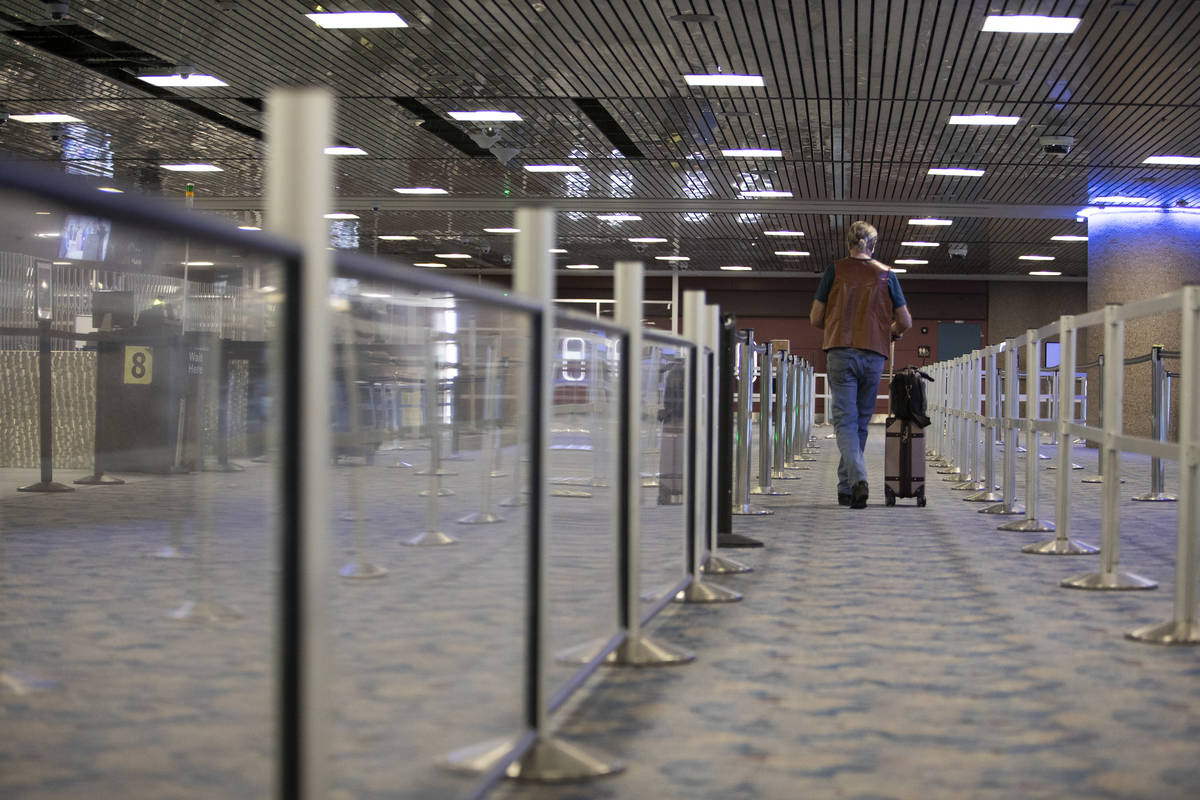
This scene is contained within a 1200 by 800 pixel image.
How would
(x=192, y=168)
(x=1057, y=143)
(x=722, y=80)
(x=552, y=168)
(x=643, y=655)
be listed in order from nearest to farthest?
(x=643, y=655) → (x=722, y=80) → (x=1057, y=143) → (x=552, y=168) → (x=192, y=168)

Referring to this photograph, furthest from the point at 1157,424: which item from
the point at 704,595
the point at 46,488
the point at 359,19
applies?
the point at 46,488

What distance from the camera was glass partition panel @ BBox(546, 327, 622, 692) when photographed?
241cm

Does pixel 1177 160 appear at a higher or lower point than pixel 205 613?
higher

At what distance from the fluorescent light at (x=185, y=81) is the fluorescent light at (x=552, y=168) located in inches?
175

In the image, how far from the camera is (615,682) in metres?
2.91

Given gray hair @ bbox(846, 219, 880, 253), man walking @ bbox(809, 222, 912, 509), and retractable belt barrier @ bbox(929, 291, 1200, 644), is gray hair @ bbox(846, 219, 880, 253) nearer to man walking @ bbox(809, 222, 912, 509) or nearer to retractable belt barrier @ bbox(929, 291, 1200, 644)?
man walking @ bbox(809, 222, 912, 509)

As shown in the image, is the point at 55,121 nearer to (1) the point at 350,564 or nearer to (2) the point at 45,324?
(2) the point at 45,324

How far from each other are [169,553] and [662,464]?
2193mm

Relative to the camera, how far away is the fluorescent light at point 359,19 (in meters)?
8.93

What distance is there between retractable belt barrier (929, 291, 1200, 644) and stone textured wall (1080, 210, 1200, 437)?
21.6ft

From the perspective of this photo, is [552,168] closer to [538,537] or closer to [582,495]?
[582,495]

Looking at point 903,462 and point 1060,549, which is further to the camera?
point 903,462

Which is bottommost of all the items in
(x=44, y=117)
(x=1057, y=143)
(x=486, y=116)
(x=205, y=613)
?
(x=205, y=613)

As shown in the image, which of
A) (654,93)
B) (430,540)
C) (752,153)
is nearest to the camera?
(430,540)
